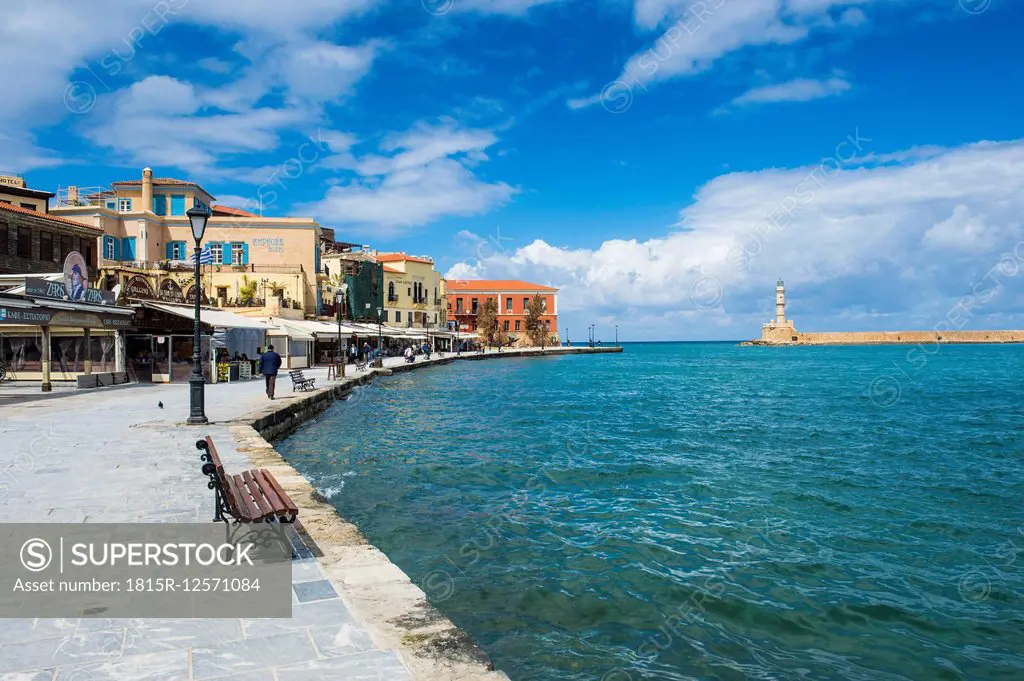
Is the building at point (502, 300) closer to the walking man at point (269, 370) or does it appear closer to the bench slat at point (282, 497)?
the walking man at point (269, 370)

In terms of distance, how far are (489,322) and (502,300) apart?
983 cm

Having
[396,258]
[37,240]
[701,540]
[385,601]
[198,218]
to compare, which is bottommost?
[701,540]

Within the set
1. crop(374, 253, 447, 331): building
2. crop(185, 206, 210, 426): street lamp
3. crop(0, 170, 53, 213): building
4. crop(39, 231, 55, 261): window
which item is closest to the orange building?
crop(374, 253, 447, 331): building

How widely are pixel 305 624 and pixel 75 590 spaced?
1838 millimetres

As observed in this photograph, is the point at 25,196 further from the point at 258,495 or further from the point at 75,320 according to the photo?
the point at 258,495

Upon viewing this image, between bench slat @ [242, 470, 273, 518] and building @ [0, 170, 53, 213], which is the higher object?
building @ [0, 170, 53, 213]

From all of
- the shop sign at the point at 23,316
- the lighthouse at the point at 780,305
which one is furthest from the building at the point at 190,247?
the lighthouse at the point at 780,305

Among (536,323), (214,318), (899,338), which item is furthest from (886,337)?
(214,318)

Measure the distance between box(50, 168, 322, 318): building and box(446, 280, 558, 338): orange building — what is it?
47.3 m

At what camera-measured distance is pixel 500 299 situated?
3861 inches

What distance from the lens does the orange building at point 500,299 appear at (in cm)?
9688

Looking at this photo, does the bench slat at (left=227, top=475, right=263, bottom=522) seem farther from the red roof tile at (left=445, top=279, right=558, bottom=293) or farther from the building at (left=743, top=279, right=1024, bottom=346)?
the building at (left=743, top=279, right=1024, bottom=346)

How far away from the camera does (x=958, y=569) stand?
25.0ft

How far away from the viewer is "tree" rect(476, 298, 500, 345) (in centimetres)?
8900
